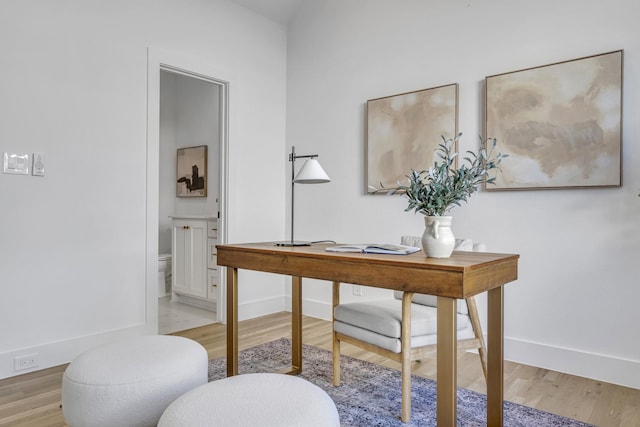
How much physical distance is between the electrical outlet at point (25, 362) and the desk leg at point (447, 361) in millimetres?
2362

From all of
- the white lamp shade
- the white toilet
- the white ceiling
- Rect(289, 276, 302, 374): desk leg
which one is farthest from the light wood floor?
the white ceiling

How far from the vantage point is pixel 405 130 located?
10.3ft

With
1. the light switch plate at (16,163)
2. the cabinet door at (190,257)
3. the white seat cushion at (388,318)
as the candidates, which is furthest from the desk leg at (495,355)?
the cabinet door at (190,257)

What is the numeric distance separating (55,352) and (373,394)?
76.8 inches

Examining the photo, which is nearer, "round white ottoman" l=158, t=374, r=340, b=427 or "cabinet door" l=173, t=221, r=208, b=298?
"round white ottoman" l=158, t=374, r=340, b=427

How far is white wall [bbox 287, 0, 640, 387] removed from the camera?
232 cm

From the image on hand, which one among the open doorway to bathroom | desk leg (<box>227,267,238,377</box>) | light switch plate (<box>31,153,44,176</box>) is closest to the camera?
desk leg (<box>227,267,238,377</box>)

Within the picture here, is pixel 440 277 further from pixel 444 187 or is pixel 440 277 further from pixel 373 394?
pixel 373 394

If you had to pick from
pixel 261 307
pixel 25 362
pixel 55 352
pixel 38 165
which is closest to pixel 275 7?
pixel 38 165

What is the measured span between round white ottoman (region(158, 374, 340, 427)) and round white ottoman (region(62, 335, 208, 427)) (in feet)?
0.85

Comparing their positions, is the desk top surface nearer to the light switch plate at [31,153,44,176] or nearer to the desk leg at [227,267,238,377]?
the desk leg at [227,267,238,377]

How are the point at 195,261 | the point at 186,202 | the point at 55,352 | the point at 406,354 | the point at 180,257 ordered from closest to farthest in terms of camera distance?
1. the point at 406,354
2. the point at 55,352
3. the point at 195,261
4. the point at 180,257
5. the point at 186,202

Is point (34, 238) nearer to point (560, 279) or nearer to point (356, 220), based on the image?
point (356, 220)

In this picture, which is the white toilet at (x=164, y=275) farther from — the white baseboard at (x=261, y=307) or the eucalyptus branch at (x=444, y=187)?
the eucalyptus branch at (x=444, y=187)
